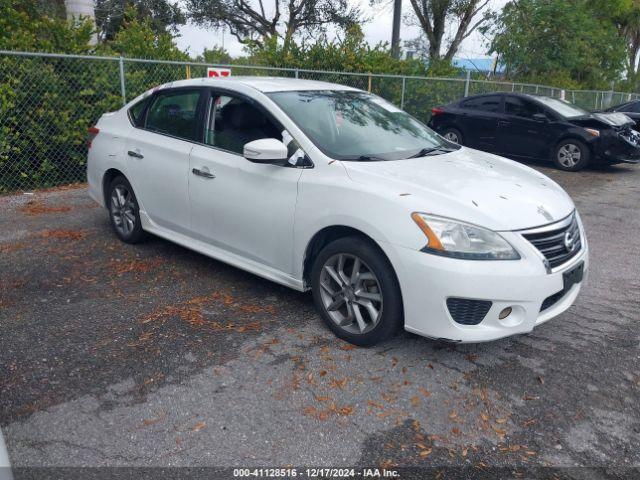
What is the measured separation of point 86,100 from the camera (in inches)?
343

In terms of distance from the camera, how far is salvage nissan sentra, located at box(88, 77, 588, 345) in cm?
337

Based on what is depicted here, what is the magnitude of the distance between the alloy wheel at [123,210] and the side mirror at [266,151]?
201 centimetres

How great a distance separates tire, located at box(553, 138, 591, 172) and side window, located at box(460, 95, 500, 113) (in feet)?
5.09

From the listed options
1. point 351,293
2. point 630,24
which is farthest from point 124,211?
point 630,24

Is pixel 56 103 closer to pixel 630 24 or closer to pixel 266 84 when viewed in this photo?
pixel 266 84

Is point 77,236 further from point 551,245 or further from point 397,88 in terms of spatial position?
point 397,88

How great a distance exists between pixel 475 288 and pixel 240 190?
192 cm

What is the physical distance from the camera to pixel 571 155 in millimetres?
11609

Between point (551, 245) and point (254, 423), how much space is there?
2.05 meters

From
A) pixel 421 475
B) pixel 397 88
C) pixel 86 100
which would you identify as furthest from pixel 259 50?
pixel 421 475

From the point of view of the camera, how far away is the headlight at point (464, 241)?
131 inches

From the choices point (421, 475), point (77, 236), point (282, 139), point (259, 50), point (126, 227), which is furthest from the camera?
point (259, 50)

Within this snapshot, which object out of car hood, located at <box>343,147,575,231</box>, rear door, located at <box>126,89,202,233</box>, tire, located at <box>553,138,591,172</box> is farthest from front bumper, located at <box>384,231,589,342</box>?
tire, located at <box>553,138,591,172</box>

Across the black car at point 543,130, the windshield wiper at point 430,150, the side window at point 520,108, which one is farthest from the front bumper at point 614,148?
the windshield wiper at point 430,150
